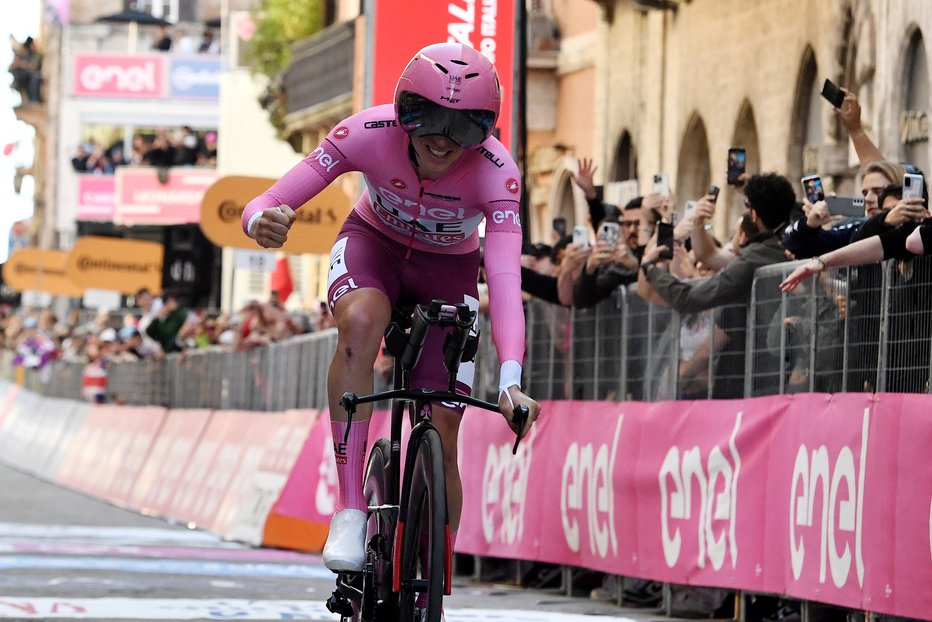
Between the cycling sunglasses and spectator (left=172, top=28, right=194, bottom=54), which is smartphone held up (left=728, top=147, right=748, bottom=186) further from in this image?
spectator (left=172, top=28, right=194, bottom=54)

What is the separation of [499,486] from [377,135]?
6368mm

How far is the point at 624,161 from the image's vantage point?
101 feet

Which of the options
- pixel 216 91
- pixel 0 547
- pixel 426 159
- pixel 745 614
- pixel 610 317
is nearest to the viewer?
pixel 426 159

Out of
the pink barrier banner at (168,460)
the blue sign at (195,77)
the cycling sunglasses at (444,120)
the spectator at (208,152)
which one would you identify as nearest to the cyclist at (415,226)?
the cycling sunglasses at (444,120)

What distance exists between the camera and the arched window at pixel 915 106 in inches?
728

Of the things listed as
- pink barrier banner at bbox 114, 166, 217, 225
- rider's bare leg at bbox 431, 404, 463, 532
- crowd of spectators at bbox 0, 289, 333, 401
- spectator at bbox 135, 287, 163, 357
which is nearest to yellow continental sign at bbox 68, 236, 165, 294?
crowd of spectators at bbox 0, 289, 333, 401

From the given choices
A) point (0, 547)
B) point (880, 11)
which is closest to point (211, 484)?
point (0, 547)

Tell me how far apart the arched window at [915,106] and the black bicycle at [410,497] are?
10854mm

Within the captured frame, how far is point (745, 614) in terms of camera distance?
10.9 metres

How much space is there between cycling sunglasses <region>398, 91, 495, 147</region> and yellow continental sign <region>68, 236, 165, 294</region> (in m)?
32.6

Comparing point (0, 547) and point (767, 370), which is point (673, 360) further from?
point (0, 547)

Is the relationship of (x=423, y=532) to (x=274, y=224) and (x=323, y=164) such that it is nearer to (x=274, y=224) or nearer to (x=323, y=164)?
(x=274, y=224)

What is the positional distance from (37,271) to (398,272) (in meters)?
42.9

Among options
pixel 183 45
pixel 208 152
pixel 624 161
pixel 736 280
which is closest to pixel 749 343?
pixel 736 280
